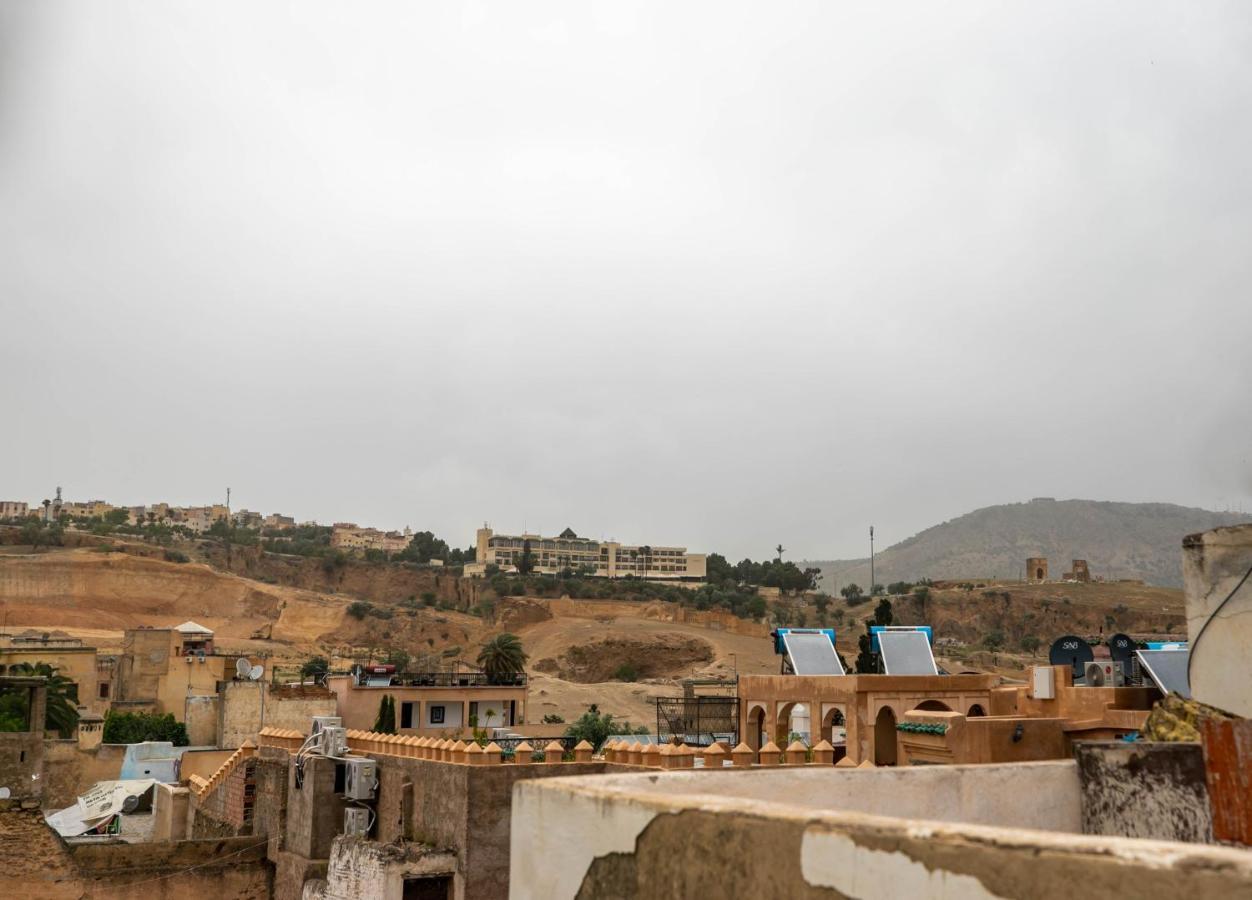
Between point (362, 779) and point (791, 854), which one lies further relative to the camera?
point (362, 779)

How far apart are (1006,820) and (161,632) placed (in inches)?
2245

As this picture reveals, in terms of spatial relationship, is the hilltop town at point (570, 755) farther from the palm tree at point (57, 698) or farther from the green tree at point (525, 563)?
the green tree at point (525, 563)

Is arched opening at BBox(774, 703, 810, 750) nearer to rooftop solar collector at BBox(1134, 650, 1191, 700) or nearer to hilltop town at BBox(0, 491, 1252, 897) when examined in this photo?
hilltop town at BBox(0, 491, 1252, 897)

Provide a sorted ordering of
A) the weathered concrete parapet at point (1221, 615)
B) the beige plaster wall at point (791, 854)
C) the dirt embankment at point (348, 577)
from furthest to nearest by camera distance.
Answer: the dirt embankment at point (348, 577), the weathered concrete parapet at point (1221, 615), the beige plaster wall at point (791, 854)

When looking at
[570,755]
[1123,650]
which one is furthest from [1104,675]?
[570,755]

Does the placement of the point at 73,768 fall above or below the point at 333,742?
below

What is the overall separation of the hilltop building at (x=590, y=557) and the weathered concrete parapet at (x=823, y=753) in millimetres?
127591

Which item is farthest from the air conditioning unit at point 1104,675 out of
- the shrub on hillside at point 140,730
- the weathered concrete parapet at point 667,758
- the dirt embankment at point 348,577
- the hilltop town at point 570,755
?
the dirt embankment at point 348,577

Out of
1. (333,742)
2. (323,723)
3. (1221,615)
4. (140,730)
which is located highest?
(1221,615)

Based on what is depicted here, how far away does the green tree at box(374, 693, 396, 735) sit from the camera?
107ft

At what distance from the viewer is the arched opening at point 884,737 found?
18.9m

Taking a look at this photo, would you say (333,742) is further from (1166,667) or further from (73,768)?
(73,768)

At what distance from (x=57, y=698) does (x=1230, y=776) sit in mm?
47993

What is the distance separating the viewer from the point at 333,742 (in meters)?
16.9
